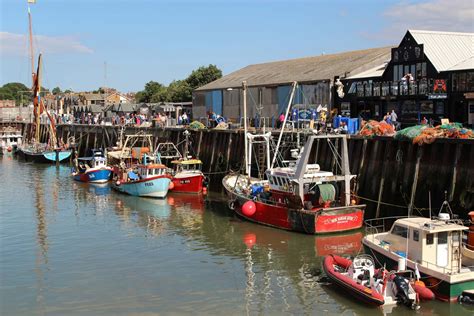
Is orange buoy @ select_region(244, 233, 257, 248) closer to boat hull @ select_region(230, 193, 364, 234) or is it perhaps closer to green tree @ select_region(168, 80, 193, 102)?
boat hull @ select_region(230, 193, 364, 234)

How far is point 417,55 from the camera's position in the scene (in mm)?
38562

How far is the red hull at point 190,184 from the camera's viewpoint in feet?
140

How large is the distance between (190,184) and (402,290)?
25414mm

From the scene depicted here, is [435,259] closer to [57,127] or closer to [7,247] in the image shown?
[7,247]

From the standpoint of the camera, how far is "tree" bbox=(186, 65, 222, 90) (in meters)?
104

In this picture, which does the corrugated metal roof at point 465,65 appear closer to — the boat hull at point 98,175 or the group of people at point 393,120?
the group of people at point 393,120

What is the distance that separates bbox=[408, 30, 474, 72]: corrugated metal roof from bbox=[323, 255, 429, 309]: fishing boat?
20707 millimetres

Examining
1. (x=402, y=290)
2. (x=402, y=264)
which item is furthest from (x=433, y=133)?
(x=402, y=290)

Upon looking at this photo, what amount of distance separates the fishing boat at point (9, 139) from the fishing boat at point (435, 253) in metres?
75.8

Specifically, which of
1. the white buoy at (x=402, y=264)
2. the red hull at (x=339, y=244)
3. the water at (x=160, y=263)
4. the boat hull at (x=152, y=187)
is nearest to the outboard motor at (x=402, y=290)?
the water at (x=160, y=263)

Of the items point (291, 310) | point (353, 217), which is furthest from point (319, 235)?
point (291, 310)

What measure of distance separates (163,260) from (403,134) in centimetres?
1337

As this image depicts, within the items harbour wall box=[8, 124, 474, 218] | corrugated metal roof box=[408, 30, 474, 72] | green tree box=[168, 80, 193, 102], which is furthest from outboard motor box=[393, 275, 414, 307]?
green tree box=[168, 80, 193, 102]

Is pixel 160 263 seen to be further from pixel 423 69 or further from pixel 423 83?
pixel 423 69
